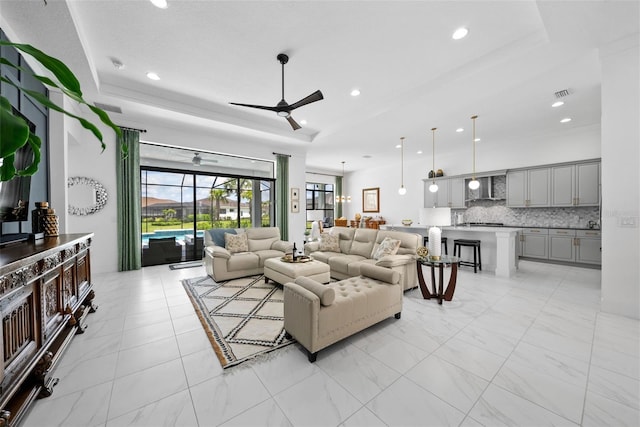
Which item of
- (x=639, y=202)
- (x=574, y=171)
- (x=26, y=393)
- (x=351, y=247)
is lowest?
(x=26, y=393)

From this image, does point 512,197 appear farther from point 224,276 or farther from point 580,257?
point 224,276

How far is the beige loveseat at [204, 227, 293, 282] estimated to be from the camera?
4.31 m

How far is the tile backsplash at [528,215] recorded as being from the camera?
5.59m

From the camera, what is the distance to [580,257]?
5316 millimetres

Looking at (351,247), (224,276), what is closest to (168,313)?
(224,276)

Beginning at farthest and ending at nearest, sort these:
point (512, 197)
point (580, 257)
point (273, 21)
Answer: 1. point (512, 197)
2. point (580, 257)
3. point (273, 21)

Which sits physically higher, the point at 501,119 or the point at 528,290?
the point at 501,119

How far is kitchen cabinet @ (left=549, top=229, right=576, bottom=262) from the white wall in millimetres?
3006

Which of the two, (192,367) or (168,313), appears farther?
(168,313)

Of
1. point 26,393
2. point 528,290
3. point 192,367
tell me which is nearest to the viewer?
point 26,393

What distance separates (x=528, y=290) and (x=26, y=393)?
17.8 ft

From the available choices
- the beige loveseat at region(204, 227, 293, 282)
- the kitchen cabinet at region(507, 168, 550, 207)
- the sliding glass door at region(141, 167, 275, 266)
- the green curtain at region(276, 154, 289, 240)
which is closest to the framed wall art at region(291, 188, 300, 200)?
the green curtain at region(276, 154, 289, 240)

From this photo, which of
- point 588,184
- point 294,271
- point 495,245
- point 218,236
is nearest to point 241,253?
point 218,236

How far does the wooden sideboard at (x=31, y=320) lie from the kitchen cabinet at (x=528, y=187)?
791 centimetres
